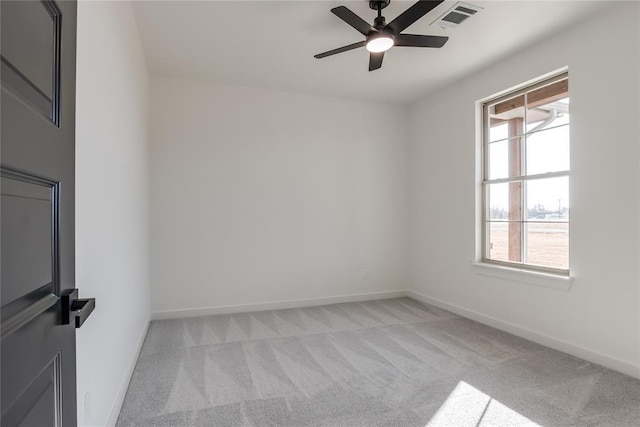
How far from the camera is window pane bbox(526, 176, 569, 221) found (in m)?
3.00

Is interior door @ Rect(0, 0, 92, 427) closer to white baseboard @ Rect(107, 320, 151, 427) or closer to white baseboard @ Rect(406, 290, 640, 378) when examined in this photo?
white baseboard @ Rect(107, 320, 151, 427)

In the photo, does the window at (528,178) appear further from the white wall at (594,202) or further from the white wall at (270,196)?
the white wall at (270,196)

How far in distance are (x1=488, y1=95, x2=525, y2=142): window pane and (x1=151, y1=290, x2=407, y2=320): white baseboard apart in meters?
2.52

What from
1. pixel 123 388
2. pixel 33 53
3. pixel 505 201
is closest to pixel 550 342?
pixel 505 201

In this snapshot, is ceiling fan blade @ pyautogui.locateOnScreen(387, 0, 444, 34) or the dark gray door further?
ceiling fan blade @ pyautogui.locateOnScreen(387, 0, 444, 34)

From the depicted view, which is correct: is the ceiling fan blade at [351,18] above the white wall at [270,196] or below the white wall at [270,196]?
above

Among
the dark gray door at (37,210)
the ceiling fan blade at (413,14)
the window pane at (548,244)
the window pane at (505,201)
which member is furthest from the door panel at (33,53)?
the window pane at (505,201)

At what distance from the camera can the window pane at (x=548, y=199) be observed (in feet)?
→ 9.83

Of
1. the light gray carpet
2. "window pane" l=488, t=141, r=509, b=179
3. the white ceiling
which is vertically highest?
the white ceiling

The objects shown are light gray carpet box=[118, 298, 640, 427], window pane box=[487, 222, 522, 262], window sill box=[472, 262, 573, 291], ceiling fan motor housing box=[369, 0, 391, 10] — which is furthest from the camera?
window pane box=[487, 222, 522, 262]

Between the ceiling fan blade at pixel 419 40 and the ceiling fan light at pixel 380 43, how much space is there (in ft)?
0.32

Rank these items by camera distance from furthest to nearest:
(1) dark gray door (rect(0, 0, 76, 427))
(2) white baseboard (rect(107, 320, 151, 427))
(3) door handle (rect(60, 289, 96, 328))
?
(2) white baseboard (rect(107, 320, 151, 427)) → (3) door handle (rect(60, 289, 96, 328)) → (1) dark gray door (rect(0, 0, 76, 427))

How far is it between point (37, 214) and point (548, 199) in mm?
3710

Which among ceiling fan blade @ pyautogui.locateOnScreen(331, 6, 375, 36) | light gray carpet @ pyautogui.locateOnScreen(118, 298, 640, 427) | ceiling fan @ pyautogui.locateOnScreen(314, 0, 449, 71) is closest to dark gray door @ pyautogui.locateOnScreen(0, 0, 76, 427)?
light gray carpet @ pyautogui.locateOnScreen(118, 298, 640, 427)
